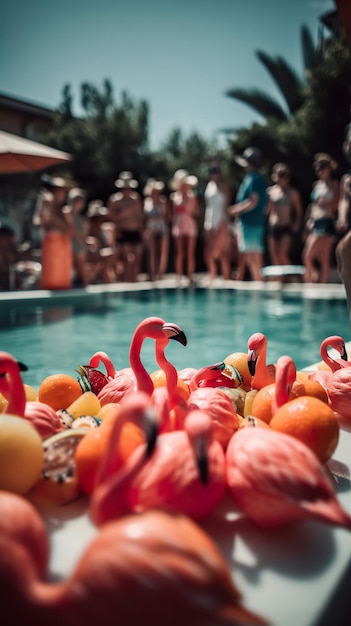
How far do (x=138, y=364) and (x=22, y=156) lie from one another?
8.04m

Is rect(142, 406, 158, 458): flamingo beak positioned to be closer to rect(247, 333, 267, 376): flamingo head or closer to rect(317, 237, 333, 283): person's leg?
rect(247, 333, 267, 376): flamingo head

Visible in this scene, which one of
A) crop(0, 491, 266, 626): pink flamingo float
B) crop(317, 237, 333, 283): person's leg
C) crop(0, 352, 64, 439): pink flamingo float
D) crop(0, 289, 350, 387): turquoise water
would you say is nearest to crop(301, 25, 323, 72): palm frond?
crop(317, 237, 333, 283): person's leg

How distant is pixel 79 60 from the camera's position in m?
28.6

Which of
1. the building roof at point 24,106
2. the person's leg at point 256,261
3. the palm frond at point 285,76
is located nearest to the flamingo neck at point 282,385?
the person's leg at point 256,261

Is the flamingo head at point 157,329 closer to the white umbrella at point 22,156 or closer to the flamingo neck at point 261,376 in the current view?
the flamingo neck at point 261,376

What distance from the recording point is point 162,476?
36.7 inches

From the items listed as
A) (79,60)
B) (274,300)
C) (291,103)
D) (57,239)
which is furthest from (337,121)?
(79,60)

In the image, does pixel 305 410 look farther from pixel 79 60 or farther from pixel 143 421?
pixel 79 60

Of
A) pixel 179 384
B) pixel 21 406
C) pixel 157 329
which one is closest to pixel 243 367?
pixel 179 384

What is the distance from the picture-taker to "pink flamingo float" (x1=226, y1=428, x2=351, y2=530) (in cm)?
92

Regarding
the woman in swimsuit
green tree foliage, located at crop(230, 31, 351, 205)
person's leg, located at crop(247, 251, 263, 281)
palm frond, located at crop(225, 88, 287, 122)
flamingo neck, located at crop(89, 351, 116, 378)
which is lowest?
flamingo neck, located at crop(89, 351, 116, 378)

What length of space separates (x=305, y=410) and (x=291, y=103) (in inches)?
693

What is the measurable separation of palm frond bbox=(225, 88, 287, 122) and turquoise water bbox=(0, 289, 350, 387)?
32.0 ft

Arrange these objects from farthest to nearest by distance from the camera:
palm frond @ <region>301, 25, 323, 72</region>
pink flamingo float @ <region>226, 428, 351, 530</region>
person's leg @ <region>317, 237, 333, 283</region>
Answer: palm frond @ <region>301, 25, 323, 72</region> → person's leg @ <region>317, 237, 333, 283</region> → pink flamingo float @ <region>226, 428, 351, 530</region>
